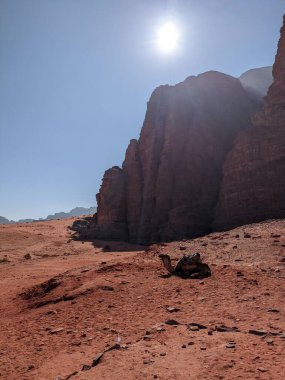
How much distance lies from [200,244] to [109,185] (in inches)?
1221

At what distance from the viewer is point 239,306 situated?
9531 mm

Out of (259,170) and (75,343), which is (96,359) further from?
(259,170)

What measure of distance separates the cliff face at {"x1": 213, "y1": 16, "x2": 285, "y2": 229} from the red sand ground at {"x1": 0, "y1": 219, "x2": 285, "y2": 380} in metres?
14.8

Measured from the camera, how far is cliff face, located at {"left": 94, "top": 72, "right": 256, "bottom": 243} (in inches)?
1692

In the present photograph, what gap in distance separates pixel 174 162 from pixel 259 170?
13831 millimetres

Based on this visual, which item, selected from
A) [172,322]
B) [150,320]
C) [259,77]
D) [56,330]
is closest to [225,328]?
[172,322]

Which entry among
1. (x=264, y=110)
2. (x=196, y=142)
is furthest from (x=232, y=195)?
(x=196, y=142)

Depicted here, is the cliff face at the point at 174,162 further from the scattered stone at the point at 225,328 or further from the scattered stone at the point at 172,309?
the scattered stone at the point at 225,328

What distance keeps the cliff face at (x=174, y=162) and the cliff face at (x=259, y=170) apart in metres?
4.56

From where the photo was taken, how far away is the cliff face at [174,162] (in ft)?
141

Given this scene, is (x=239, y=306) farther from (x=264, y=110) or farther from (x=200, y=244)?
(x=264, y=110)

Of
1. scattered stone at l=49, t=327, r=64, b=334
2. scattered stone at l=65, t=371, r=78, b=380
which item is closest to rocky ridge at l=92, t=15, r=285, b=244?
scattered stone at l=49, t=327, r=64, b=334

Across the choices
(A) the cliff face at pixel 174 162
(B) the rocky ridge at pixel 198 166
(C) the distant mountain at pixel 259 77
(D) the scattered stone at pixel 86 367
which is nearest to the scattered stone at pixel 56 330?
(D) the scattered stone at pixel 86 367

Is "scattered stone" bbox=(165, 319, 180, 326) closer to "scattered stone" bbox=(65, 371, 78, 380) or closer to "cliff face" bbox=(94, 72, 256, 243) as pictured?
"scattered stone" bbox=(65, 371, 78, 380)
